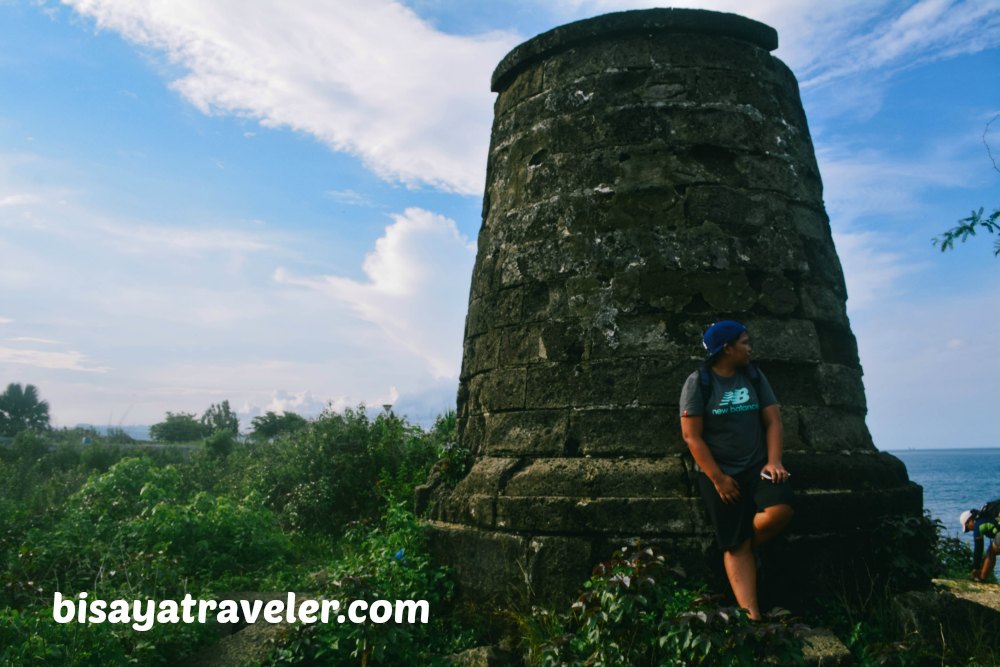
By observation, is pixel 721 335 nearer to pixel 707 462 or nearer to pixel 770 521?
pixel 707 462

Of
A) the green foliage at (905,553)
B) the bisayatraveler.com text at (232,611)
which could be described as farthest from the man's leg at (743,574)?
the bisayatraveler.com text at (232,611)

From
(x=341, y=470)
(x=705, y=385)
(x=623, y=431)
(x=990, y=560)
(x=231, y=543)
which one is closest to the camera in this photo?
(x=705, y=385)

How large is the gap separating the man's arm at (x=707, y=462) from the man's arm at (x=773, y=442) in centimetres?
20

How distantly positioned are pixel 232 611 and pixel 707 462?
3505mm

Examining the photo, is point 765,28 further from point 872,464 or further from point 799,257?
point 872,464

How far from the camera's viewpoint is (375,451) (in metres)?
9.88

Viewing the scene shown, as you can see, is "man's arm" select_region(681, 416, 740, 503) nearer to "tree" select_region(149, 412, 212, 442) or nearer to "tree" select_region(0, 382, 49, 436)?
"tree" select_region(149, 412, 212, 442)

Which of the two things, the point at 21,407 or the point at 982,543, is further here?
the point at 21,407

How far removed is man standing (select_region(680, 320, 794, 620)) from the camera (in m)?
4.11

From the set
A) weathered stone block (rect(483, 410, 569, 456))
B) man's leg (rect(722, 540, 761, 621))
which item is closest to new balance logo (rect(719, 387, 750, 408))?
man's leg (rect(722, 540, 761, 621))

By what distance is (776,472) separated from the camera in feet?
13.4

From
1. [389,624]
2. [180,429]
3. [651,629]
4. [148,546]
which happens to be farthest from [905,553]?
[180,429]

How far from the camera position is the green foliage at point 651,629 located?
3.44m

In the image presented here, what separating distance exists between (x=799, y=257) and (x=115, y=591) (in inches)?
212
